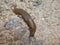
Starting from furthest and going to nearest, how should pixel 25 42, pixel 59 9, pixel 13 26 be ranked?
pixel 59 9
pixel 13 26
pixel 25 42

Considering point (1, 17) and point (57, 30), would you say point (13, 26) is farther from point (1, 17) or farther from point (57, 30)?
point (57, 30)

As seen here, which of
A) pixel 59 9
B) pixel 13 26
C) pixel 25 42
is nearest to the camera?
pixel 25 42

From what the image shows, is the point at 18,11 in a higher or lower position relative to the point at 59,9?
higher

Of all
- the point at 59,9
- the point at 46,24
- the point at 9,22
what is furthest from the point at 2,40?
the point at 59,9

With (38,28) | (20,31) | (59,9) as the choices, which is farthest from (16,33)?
(59,9)

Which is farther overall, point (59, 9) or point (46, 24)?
point (59, 9)

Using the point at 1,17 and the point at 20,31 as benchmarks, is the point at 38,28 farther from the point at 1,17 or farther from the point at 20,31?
the point at 1,17
